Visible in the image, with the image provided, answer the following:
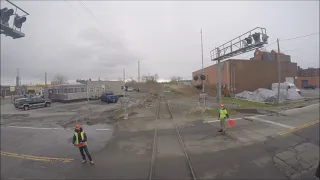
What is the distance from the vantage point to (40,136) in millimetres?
12234

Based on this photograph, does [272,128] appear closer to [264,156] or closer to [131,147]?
[264,156]

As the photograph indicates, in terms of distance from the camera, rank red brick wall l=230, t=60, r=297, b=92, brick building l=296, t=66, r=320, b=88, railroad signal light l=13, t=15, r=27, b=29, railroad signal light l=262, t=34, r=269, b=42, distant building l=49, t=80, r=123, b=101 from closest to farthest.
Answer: railroad signal light l=13, t=15, r=27, b=29 < railroad signal light l=262, t=34, r=269, b=42 < distant building l=49, t=80, r=123, b=101 < red brick wall l=230, t=60, r=297, b=92 < brick building l=296, t=66, r=320, b=88

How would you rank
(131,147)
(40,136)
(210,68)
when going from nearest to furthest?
1. (131,147)
2. (40,136)
3. (210,68)

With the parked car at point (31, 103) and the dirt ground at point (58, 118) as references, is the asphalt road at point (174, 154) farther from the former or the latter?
the parked car at point (31, 103)

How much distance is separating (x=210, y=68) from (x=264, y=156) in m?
40.0

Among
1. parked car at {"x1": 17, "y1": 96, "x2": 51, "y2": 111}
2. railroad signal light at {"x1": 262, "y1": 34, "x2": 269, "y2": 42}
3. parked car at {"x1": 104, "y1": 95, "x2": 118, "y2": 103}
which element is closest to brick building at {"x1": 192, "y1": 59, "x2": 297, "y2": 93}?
parked car at {"x1": 104, "y1": 95, "x2": 118, "y2": 103}

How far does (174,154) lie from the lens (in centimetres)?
811

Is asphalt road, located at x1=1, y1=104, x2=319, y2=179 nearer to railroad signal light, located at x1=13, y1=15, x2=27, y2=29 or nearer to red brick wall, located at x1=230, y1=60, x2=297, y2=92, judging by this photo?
railroad signal light, located at x1=13, y1=15, x2=27, y2=29

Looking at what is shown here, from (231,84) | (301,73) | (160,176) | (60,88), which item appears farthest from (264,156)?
(301,73)

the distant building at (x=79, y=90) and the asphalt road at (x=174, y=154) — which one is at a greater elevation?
the distant building at (x=79, y=90)

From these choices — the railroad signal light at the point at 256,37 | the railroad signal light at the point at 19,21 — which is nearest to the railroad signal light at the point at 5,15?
the railroad signal light at the point at 19,21

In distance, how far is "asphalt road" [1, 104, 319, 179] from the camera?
657 centimetres

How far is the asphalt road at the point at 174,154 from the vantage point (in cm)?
657

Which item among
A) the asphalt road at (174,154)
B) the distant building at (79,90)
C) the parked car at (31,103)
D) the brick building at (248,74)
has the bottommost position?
the asphalt road at (174,154)
